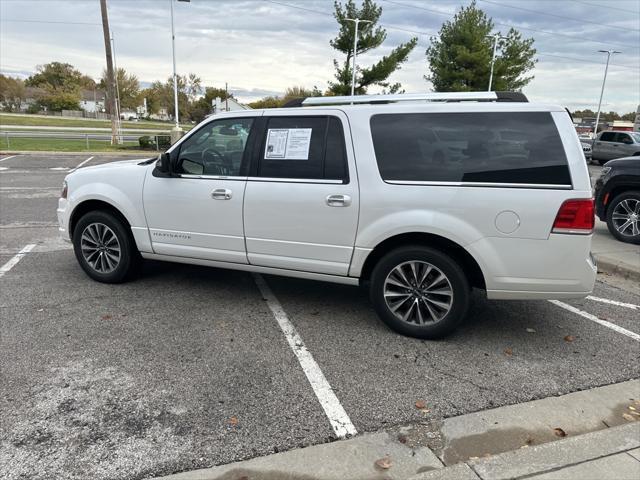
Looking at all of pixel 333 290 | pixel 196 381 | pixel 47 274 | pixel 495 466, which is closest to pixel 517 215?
pixel 495 466

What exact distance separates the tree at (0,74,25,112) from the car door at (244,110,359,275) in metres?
103

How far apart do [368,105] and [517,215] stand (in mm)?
1477

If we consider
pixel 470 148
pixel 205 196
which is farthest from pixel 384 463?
pixel 205 196

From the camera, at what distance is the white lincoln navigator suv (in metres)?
3.56

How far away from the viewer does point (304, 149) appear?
13.7 ft

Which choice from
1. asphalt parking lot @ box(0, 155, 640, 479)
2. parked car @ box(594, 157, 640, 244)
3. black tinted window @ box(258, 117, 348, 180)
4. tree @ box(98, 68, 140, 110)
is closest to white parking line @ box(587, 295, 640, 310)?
asphalt parking lot @ box(0, 155, 640, 479)

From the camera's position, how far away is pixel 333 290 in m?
5.20

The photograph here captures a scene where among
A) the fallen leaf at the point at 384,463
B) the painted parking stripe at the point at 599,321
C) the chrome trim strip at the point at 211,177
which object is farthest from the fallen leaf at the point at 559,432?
the chrome trim strip at the point at 211,177

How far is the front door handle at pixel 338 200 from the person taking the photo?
13.0 ft

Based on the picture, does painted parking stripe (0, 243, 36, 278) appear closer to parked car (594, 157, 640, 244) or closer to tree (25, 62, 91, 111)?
parked car (594, 157, 640, 244)

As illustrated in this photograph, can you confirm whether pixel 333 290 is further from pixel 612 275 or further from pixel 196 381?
pixel 612 275

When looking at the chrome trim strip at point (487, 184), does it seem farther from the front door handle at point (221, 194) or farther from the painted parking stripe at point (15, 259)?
the painted parking stripe at point (15, 259)

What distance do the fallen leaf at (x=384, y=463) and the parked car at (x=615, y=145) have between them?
24.7m

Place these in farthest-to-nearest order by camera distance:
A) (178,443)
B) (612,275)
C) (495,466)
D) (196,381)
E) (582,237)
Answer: (612,275), (582,237), (196,381), (178,443), (495,466)
